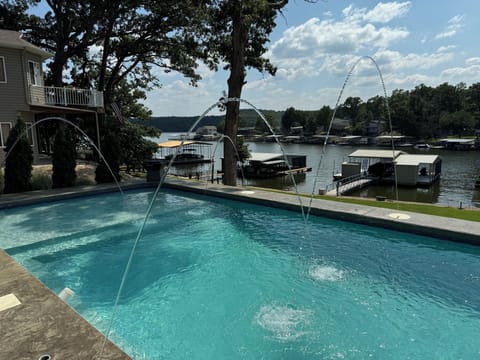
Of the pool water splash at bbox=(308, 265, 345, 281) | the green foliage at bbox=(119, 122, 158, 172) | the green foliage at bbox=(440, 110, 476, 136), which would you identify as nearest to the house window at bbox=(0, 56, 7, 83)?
the green foliage at bbox=(119, 122, 158, 172)

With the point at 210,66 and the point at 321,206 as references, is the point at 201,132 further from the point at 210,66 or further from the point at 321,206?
the point at 321,206

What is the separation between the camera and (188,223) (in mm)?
10594

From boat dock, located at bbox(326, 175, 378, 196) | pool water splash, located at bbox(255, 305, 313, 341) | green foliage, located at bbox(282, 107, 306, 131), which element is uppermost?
green foliage, located at bbox(282, 107, 306, 131)

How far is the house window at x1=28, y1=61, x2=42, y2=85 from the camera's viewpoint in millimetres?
20469

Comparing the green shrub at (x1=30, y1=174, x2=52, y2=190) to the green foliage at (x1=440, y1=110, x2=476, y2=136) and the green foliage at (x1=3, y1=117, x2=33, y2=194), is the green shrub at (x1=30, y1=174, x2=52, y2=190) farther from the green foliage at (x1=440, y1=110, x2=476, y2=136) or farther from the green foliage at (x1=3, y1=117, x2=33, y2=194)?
the green foliage at (x1=440, y1=110, x2=476, y2=136)

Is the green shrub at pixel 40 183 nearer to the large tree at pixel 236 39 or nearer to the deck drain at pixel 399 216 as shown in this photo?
the large tree at pixel 236 39

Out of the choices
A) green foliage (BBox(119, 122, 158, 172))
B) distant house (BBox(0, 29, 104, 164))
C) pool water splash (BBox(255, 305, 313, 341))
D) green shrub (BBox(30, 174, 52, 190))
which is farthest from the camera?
green foliage (BBox(119, 122, 158, 172))

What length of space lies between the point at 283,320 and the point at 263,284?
4.23 ft

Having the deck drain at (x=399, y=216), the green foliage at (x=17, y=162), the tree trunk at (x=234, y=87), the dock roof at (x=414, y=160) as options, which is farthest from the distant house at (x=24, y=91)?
the dock roof at (x=414, y=160)

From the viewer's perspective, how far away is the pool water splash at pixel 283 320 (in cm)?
489

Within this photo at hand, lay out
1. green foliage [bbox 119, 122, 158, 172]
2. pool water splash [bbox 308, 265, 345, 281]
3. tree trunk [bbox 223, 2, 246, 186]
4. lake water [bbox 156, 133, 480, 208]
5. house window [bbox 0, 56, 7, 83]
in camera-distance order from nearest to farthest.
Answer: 1. pool water splash [bbox 308, 265, 345, 281]
2. tree trunk [bbox 223, 2, 246, 186]
3. house window [bbox 0, 56, 7, 83]
4. green foliage [bbox 119, 122, 158, 172]
5. lake water [bbox 156, 133, 480, 208]

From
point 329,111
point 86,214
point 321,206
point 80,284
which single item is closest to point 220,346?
point 80,284

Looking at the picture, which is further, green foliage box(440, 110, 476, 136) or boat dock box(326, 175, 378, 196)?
green foliage box(440, 110, 476, 136)

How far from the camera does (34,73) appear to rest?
68.4 feet
